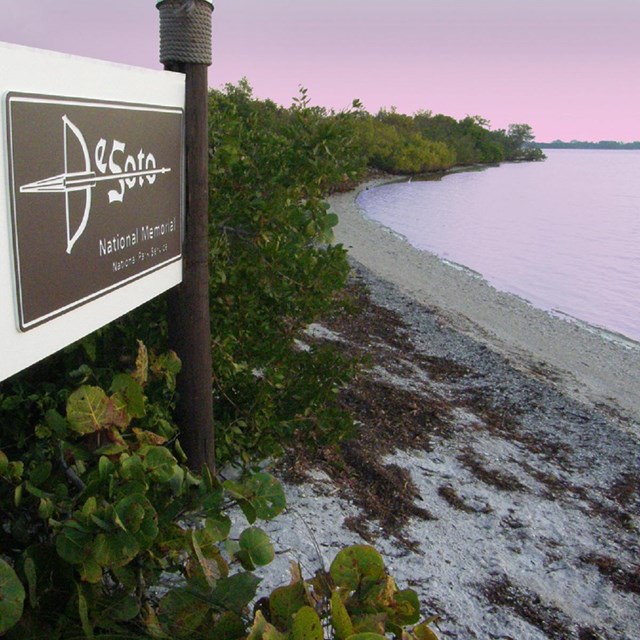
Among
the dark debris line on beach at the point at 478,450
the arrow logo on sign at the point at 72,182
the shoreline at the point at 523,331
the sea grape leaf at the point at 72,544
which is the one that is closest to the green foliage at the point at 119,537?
the sea grape leaf at the point at 72,544

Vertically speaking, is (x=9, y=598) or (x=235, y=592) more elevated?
(x=9, y=598)

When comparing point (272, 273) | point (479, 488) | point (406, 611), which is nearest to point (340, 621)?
point (406, 611)

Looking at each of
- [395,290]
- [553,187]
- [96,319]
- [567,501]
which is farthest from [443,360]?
[553,187]

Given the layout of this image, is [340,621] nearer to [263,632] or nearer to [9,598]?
[263,632]

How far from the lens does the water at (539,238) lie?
18475 millimetres

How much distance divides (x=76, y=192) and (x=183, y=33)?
43.8 inches

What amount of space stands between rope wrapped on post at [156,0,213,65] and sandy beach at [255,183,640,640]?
6.22 feet

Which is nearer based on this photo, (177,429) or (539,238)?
(177,429)

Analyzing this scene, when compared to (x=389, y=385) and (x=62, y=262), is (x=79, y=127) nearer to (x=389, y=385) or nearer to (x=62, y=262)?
(x=62, y=262)

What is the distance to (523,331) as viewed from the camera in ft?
42.0

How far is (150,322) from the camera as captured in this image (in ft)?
11.1

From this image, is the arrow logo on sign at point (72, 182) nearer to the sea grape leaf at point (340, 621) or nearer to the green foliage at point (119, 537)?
the green foliage at point (119, 537)

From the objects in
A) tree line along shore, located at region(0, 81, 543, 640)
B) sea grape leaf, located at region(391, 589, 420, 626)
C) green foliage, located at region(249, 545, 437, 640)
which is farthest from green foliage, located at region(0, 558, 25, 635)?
sea grape leaf, located at region(391, 589, 420, 626)

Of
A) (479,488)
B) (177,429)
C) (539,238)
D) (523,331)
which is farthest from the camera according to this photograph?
(539,238)
